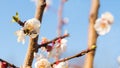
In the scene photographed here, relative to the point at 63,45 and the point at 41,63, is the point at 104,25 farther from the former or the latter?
the point at 41,63

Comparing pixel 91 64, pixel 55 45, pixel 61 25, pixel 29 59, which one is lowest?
pixel 29 59

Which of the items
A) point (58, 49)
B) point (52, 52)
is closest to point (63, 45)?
point (58, 49)

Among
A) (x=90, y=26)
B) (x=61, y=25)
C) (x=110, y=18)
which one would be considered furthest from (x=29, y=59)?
(x=61, y=25)

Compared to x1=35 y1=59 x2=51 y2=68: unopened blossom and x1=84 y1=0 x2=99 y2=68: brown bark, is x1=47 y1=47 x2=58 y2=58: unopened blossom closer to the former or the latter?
x1=35 y1=59 x2=51 y2=68: unopened blossom

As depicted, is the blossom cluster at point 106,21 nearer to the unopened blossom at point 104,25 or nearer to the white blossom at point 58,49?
the unopened blossom at point 104,25

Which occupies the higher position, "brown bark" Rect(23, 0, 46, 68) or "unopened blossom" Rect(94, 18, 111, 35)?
"unopened blossom" Rect(94, 18, 111, 35)

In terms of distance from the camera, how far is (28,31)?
2.22 m

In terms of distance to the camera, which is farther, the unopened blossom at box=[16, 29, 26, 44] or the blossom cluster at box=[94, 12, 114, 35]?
the blossom cluster at box=[94, 12, 114, 35]

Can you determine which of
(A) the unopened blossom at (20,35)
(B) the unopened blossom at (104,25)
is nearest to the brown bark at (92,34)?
(B) the unopened blossom at (104,25)

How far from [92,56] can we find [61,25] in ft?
6.48

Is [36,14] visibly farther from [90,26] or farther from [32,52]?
[90,26]

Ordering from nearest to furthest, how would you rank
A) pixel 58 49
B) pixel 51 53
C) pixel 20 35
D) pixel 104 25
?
1. pixel 20 35
2. pixel 51 53
3. pixel 58 49
4. pixel 104 25

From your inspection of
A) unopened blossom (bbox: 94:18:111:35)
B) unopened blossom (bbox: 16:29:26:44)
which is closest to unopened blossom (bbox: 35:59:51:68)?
unopened blossom (bbox: 16:29:26:44)

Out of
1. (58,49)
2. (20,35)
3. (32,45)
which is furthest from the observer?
(58,49)
